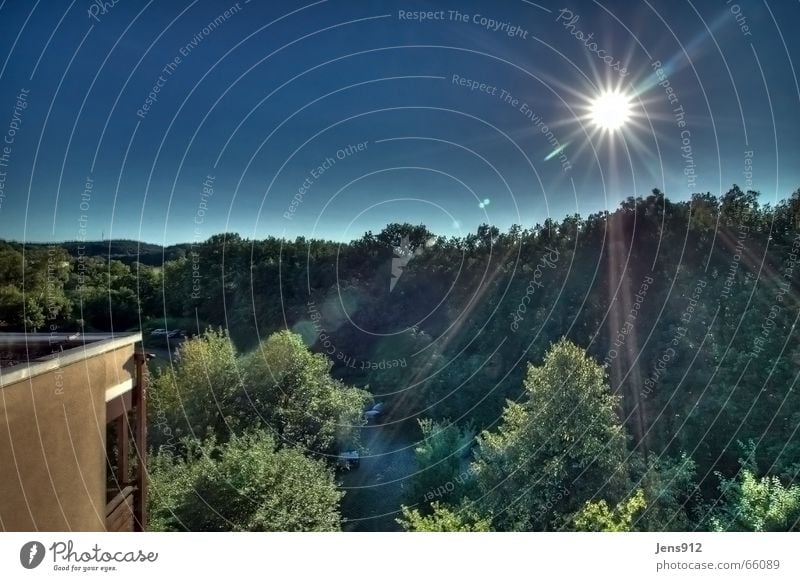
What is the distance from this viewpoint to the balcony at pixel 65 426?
239cm

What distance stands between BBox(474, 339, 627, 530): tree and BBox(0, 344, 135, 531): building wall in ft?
11.5

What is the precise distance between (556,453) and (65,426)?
14.8 ft

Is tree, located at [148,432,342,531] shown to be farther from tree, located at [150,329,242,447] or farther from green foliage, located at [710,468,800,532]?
green foliage, located at [710,468,800,532]

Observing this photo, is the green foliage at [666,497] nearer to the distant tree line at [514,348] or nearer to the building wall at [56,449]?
the distant tree line at [514,348]

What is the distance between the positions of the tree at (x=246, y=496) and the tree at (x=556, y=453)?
1809 mm

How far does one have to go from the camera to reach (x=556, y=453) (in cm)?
536

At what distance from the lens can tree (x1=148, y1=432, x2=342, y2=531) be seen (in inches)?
191

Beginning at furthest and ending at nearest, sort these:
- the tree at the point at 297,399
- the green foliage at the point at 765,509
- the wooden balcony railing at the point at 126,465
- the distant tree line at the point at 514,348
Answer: the tree at the point at 297,399
the distant tree line at the point at 514,348
the green foliage at the point at 765,509
the wooden balcony railing at the point at 126,465

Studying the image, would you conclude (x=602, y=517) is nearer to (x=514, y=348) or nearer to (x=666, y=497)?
(x=666, y=497)
